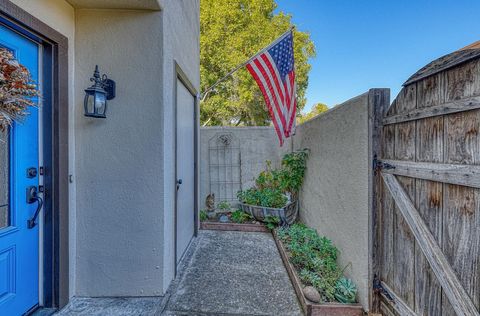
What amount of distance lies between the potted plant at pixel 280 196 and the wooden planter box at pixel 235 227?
0.14m

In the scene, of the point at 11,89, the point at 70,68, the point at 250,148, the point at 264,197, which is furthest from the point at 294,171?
the point at 11,89

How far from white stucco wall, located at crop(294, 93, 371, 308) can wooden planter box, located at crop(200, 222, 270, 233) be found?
0.92 metres

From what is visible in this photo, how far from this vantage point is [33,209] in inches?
78.9

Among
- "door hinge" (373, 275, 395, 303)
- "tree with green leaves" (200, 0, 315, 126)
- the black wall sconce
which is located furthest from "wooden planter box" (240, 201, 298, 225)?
"tree with green leaves" (200, 0, 315, 126)

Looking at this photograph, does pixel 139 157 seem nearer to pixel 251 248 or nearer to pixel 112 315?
pixel 112 315

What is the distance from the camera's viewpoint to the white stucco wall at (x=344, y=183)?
2176 millimetres

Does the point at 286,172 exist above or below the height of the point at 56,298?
above

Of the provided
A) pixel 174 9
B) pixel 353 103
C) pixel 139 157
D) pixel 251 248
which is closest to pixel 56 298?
pixel 139 157

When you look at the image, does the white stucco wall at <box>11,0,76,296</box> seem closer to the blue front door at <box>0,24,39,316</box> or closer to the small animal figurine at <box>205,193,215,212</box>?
the blue front door at <box>0,24,39,316</box>

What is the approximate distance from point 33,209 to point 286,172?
3562 millimetres

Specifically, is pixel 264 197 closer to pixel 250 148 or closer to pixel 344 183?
pixel 250 148

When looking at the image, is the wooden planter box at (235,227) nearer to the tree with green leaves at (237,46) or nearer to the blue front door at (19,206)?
the blue front door at (19,206)

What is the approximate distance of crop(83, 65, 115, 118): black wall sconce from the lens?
7.05 ft

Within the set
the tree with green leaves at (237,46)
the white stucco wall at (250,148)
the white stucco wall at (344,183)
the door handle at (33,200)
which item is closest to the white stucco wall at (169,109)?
the door handle at (33,200)
